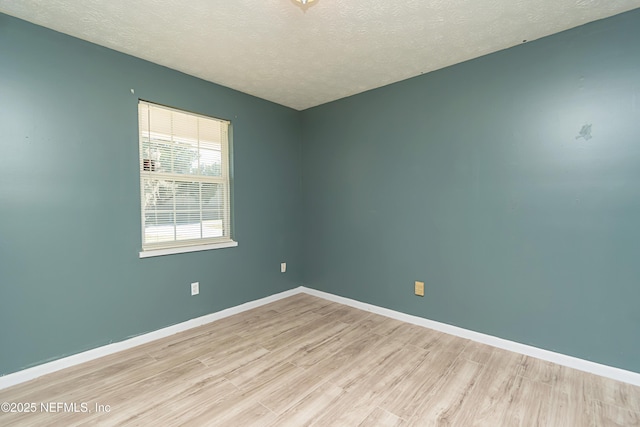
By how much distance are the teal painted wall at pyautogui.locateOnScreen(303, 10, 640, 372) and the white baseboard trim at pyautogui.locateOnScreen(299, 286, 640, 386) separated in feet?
0.17

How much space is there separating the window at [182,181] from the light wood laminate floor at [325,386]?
38.2 inches

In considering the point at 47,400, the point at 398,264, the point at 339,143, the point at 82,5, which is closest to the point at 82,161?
the point at 82,5

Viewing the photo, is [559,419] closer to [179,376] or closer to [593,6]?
[179,376]

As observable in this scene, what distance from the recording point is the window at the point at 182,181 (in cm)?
258

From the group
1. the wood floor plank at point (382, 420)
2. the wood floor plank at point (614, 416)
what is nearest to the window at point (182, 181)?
the wood floor plank at point (382, 420)

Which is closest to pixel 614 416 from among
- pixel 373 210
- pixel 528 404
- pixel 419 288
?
pixel 528 404

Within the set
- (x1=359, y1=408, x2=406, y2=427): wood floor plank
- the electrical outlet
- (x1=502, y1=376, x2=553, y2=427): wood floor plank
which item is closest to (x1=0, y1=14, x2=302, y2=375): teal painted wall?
(x1=359, y1=408, x2=406, y2=427): wood floor plank

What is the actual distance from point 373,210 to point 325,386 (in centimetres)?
188

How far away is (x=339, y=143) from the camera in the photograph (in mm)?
3498

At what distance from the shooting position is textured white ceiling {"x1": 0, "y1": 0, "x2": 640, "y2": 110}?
1793 millimetres

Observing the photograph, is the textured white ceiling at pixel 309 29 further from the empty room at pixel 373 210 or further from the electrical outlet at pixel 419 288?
the electrical outlet at pixel 419 288

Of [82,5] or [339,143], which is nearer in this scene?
[82,5]

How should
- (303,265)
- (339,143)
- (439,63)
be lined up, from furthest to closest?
(303,265) → (339,143) → (439,63)

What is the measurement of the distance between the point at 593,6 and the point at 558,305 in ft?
6.87
